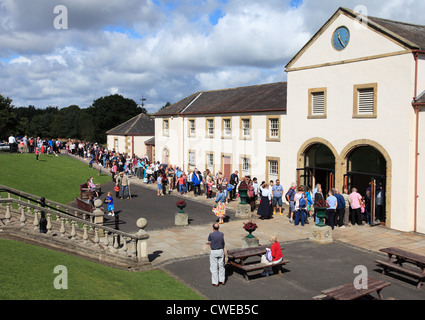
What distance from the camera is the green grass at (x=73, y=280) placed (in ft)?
26.3

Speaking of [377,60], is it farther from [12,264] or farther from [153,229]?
[12,264]

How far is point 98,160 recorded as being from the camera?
136ft

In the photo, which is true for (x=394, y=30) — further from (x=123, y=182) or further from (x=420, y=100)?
(x=123, y=182)

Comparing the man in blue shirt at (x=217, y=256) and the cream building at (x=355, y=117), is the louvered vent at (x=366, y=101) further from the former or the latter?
the man in blue shirt at (x=217, y=256)

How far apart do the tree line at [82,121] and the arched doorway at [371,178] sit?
166 feet

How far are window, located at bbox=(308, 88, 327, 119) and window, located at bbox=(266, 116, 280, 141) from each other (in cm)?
355

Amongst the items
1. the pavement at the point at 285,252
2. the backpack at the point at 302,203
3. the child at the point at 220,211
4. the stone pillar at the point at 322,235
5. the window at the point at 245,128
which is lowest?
the pavement at the point at 285,252

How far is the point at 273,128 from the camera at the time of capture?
1019 inches

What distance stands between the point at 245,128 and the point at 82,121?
68.9m

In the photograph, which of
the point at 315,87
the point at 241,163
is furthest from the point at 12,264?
the point at 241,163

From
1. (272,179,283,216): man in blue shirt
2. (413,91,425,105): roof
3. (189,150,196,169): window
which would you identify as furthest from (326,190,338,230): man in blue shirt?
(189,150,196,169): window

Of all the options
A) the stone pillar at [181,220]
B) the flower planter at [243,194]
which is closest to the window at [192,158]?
the flower planter at [243,194]
